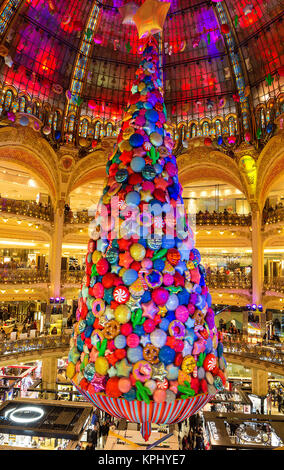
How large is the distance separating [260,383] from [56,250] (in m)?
15.3

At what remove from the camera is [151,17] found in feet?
13.2

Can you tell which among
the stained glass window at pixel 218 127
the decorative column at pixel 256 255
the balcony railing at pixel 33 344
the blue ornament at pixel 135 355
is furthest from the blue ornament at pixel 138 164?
the stained glass window at pixel 218 127

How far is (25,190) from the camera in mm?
25297

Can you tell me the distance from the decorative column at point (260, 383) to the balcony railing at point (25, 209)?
53.8 feet

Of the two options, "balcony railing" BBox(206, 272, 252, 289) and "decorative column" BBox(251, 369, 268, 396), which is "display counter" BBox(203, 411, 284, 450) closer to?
"decorative column" BBox(251, 369, 268, 396)

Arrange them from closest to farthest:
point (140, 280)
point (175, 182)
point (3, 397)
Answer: point (140, 280) < point (175, 182) < point (3, 397)

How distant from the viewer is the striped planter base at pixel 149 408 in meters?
3.16

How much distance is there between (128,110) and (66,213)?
19.8m

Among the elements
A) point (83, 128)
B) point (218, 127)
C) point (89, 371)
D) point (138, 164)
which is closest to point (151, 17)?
point (138, 164)

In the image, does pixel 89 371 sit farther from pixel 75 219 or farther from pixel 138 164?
pixel 75 219

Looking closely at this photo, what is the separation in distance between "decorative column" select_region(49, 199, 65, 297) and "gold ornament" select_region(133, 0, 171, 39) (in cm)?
1901

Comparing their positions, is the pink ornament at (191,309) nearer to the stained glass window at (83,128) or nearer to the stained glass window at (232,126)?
the stained glass window at (232,126)
